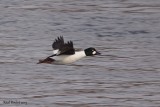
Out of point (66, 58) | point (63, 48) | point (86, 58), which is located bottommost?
point (86, 58)

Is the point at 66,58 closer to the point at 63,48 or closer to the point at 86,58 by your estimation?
the point at 63,48

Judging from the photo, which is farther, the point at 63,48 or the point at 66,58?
the point at 66,58

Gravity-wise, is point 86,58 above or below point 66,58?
A: below

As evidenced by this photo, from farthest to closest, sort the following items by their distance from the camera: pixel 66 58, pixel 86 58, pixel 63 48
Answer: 1. pixel 86 58
2. pixel 66 58
3. pixel 63 48

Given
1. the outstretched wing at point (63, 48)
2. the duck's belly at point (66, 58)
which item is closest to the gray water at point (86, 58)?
the duck's belly at point (66, 58)

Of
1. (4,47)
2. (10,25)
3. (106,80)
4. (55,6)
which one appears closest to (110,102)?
(106,80)

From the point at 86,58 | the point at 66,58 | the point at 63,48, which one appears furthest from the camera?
the point at 86,58

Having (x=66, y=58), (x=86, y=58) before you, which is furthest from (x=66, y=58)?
(x=86, y=58)

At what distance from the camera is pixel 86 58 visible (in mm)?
18625

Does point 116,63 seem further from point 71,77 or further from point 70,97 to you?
point 70,97

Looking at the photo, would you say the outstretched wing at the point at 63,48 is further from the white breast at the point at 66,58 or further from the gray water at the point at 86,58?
the gray water at the point at 86,58

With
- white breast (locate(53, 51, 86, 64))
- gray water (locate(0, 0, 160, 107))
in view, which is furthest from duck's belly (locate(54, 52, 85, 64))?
gray water (locate(0, 0, 160, 107))

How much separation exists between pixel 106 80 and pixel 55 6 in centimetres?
888

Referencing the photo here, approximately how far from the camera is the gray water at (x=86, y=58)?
48.5 ft
